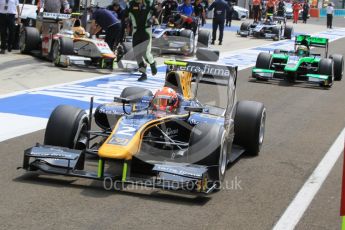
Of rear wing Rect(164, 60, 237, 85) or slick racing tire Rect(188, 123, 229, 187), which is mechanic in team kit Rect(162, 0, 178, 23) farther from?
slick racing tire Rect(188, 123, 229, 187)

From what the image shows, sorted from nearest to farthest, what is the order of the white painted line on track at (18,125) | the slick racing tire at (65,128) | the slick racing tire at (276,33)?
1. the slick racing tire at (65,128)
2. the white painted line on track at (18,125)
3. the slick racing tire at (276,33)

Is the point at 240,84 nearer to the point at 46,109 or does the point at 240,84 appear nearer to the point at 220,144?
the point at 46,109

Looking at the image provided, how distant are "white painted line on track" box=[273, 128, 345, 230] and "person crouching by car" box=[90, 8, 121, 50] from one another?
9462 millimetres

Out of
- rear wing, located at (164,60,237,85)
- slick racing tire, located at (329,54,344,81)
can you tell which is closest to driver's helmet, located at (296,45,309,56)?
slick racing tire, located at (329,54,344,81)

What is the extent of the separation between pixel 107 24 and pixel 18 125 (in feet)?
28.1

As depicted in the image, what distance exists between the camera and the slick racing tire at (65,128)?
7777mm

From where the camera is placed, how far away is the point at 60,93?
46.4 feet

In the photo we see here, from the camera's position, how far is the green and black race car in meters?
17.3

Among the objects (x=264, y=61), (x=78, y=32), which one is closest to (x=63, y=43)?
(x=78, y=32)

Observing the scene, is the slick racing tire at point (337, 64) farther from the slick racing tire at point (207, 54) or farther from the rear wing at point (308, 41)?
the slick racing tire at point (207, 54)

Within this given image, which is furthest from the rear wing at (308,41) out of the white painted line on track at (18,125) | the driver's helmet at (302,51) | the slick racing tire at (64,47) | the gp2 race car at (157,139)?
the gp2 race car at (157,139)

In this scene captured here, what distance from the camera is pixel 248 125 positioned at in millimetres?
9062

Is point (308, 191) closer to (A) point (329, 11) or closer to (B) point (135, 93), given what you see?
(B) point (135, 93)

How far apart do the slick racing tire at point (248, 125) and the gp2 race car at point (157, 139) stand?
1 centimetres
